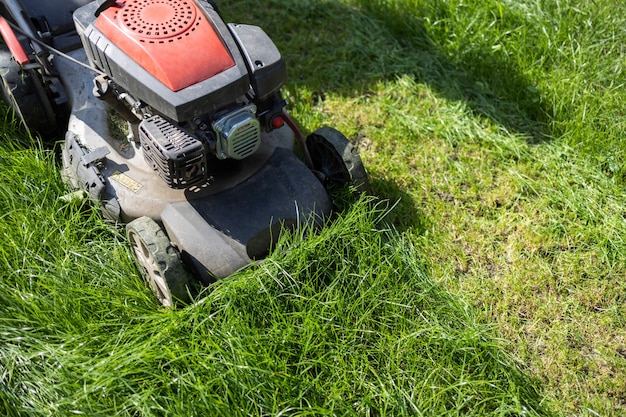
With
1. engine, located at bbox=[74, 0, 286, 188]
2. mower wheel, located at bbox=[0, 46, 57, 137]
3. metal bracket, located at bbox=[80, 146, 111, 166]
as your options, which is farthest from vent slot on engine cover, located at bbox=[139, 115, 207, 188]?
mower wheel, located at bbox=[0, 46, 57, 137]

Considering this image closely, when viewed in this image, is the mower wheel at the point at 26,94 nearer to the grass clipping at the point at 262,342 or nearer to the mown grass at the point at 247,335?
the mown grass at the point at 247,335

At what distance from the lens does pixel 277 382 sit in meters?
2.33

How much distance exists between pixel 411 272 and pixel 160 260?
1.05 metres

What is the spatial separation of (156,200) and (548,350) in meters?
1.71

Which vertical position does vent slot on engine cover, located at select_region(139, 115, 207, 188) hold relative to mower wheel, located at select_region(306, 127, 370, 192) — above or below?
above

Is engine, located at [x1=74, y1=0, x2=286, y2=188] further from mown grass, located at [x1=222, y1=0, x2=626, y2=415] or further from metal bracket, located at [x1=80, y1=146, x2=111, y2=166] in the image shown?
mown grass, located at [x1=222, y1=0, x2=626, y2=415]

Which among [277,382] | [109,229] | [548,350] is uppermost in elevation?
[109,229]

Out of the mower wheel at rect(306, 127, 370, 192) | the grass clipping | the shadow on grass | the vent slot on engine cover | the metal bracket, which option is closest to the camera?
the grass clipping

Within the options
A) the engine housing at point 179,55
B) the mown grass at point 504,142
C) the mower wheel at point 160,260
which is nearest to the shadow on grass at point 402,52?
the mown grass at point 504,142

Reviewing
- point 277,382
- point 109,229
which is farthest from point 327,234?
point 109,229

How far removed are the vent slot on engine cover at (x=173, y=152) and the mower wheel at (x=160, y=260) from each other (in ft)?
0.65

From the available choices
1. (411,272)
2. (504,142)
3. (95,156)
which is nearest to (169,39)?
(95,156)

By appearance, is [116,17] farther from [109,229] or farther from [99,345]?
[99,345]

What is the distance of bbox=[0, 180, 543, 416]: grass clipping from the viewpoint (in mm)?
2270
